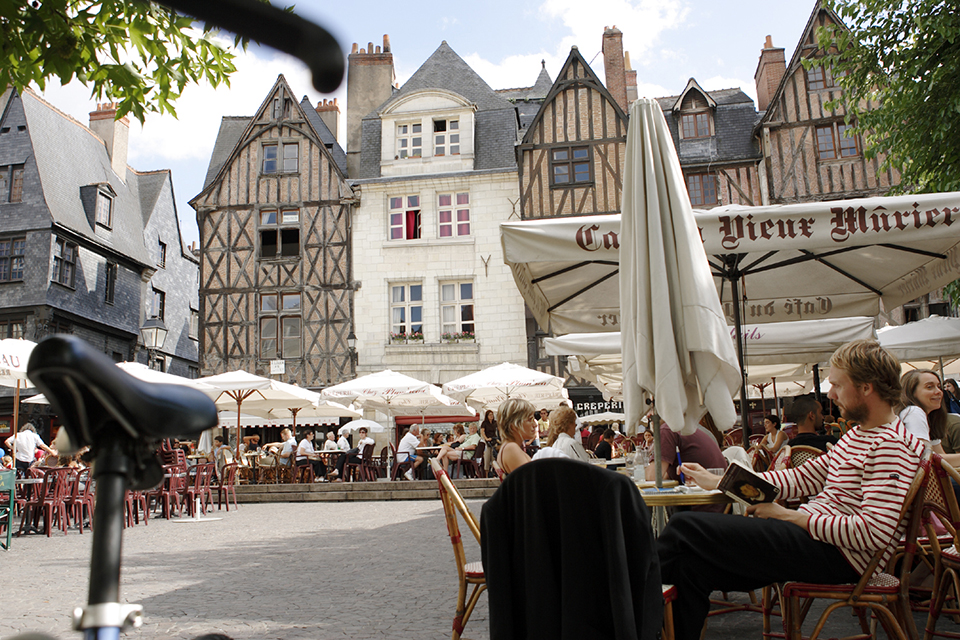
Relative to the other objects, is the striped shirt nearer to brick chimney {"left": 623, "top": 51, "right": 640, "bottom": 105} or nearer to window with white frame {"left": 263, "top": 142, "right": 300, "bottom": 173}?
window with white frame {"left": 263, "top": 142, "right": 300, "bottom": 173}

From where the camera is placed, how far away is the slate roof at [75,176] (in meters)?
25.8

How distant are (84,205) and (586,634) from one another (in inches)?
1144

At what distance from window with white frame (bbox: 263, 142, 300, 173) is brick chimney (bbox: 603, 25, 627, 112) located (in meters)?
10.5

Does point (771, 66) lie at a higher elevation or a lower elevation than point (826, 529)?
higher

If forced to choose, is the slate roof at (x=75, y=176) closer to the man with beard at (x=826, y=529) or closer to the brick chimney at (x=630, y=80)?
the brick chimney at (x=630, y=80)

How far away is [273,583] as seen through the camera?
583 cm

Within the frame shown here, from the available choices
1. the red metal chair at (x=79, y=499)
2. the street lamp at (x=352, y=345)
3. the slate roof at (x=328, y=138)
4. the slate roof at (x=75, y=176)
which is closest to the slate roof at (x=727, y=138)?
the slate roof at (x=328, y=138)

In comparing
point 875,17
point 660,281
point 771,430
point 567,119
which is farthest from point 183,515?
point 567,119

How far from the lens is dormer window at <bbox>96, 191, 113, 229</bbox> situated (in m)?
27.5

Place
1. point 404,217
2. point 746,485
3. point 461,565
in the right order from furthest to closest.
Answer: point 404,217
point 461,565
point 746,485

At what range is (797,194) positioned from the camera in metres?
22.4

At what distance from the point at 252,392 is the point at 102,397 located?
16216mm

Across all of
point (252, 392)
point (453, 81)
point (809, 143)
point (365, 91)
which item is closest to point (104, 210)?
point (365, 91)

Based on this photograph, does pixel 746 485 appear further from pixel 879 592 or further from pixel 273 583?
pixel 273 583
